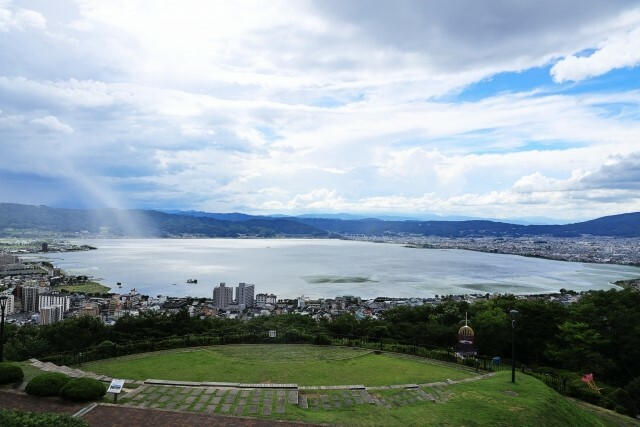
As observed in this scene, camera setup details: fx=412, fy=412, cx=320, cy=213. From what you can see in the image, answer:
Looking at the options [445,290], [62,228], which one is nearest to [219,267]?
[445,290]

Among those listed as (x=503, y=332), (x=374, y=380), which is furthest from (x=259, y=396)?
(x=503, y=332)

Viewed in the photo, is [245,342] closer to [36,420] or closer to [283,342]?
[283,342]

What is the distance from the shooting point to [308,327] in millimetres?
19688

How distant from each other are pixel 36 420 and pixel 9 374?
3.25 metres

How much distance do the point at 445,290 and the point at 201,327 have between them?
40.3 meters

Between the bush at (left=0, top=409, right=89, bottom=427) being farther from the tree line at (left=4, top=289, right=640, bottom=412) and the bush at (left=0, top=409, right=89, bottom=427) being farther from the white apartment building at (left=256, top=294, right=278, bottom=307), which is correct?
the white apartment building at (left=256, top=294, right=278, bottom=307)

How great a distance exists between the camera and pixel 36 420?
23.1ft

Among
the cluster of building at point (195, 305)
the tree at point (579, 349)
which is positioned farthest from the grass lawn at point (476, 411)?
the cluster of building at point (195, 305)

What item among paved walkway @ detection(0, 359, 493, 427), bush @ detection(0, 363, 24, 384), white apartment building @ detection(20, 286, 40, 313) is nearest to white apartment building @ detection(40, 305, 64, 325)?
white apartment building @ detection(20, 286, 40, 313)

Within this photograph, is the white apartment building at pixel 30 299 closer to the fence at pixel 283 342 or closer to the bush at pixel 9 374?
the fence at pixel 283 342

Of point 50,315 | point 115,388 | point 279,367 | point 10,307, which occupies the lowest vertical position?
point 10,307

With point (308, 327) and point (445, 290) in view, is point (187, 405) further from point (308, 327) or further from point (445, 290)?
point (445, 290)

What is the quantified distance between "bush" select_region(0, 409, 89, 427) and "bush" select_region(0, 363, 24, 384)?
2333 millimetres

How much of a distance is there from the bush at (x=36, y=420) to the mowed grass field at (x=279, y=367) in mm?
4002
